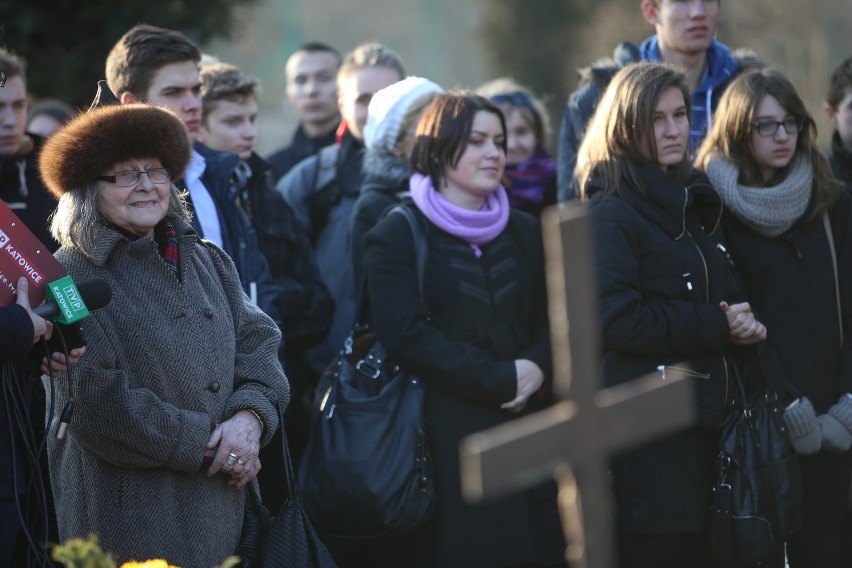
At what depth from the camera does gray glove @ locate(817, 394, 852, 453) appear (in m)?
Answer: 5.42

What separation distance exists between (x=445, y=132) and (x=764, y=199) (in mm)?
1300

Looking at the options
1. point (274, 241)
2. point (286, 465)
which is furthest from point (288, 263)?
point (286, 465)

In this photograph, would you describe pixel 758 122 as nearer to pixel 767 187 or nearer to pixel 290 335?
pixel 767 187

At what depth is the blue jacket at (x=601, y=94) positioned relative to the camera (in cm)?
616

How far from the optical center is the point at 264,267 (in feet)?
18.2

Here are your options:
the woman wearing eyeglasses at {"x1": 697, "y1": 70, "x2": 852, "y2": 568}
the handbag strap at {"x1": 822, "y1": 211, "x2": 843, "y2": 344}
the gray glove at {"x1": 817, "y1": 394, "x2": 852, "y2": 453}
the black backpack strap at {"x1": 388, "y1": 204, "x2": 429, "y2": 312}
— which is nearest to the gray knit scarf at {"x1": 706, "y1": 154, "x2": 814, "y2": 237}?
the woman wearing eyeglasses at {"x1": 697, "y1": 70, "x2": 852, "y2": 568}

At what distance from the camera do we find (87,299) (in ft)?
12.4

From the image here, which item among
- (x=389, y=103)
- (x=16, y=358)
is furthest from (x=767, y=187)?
(x=16, y=358)

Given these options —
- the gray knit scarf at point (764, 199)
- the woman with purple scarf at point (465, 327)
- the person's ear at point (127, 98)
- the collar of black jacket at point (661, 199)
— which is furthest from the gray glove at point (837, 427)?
the person's ear at point (127, 98)

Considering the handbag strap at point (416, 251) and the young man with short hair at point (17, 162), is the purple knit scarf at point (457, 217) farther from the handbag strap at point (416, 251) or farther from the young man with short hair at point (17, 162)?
the young man with short hair at point (17, 162)

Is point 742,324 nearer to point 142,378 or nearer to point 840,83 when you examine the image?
point 840,83

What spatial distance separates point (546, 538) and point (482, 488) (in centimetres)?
275

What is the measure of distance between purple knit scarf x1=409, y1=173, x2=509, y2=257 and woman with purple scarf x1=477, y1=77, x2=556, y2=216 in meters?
1.40

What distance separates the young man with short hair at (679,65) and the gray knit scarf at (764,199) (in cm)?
65
